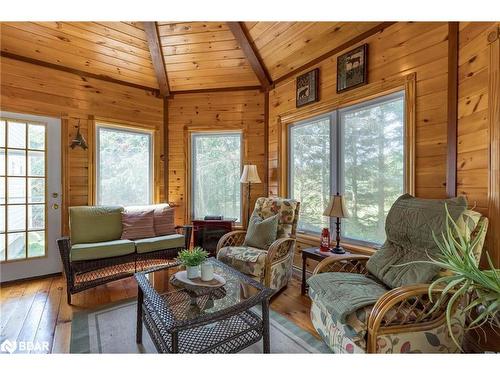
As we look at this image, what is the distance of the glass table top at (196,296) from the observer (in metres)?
1.46

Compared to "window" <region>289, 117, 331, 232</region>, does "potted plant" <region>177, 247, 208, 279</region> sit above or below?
below

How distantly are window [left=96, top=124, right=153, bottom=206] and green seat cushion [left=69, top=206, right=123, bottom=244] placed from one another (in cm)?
57

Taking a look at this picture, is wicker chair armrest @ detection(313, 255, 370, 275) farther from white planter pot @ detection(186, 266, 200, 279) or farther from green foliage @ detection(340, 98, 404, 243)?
white planter pot @ detection(186, 266, 200, 279)

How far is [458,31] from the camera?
1.97 meters

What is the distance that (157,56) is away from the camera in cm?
361

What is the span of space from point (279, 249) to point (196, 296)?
1.17 m

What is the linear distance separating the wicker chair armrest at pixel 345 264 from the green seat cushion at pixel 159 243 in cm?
184

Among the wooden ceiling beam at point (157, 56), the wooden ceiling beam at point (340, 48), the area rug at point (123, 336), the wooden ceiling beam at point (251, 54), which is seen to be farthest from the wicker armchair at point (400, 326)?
the wooden ceiling beam at point (157, 56)

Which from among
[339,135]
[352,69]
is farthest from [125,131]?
[352,69]

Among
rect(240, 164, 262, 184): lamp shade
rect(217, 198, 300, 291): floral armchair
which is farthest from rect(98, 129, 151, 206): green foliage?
rect(217, 198, 300, 291): floral armchair

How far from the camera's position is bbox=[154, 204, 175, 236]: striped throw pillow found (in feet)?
11.1

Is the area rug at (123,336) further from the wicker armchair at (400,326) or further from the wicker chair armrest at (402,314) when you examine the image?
the wicker chair armrest at (402,314)

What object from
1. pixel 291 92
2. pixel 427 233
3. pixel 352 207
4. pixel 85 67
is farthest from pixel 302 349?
pixel 85 67

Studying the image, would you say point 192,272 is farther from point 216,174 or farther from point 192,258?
point 216,174
